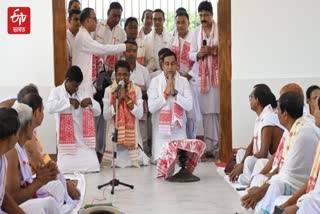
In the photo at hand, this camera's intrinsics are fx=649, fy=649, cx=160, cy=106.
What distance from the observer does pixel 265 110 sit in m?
6.71

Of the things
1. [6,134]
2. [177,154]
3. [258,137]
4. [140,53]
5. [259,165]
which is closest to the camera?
[6,134]

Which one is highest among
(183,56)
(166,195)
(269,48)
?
(269,48)

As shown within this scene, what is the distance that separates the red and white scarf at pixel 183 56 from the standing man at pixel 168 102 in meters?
0.80

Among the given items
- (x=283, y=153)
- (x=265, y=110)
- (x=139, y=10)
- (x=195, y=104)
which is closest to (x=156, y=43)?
(x=195, y=104)

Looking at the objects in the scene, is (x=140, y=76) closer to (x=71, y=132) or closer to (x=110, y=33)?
(x=110, y=33)

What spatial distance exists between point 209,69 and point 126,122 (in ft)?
4.95

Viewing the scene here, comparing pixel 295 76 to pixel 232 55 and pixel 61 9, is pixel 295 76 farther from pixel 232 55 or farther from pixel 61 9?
pixel 61 9

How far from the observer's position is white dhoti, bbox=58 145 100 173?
8562 mm

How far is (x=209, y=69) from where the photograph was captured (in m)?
9.51

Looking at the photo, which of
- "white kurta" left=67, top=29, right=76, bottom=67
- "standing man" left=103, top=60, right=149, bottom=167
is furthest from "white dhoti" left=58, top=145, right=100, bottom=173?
"white kurta" left=67, top=29, right=76, bottom=67

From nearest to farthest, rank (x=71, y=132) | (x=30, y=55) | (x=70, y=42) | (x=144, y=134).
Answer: (x=71, y=132)
(x=30, y=55)
(x=70, y=42)
(x=144, y=134)

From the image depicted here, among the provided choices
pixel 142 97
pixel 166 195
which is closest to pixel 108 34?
pixel 142 97

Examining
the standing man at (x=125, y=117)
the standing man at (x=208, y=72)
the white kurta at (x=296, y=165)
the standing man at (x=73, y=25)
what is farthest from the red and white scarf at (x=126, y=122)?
the white kurta at (x=296, y=165)

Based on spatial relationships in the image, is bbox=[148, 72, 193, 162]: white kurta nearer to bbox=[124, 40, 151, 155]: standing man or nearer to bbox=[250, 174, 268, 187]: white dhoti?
bbox=[124, 40, 151, 155]: standing man
